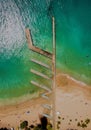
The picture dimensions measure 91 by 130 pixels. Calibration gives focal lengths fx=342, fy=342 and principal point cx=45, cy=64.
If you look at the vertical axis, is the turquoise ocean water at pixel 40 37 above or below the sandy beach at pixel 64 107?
above

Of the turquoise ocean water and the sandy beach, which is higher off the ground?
the turquoise ocean water

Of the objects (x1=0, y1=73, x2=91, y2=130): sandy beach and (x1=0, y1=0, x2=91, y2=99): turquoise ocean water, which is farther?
(x1=0, y1=0, x2=91, y2=99): turquoise ocean water

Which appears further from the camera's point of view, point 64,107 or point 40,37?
point 40,37

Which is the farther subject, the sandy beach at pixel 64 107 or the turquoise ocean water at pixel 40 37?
the turquoise ocean water at pixel 40 37

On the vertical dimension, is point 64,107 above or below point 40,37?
below
